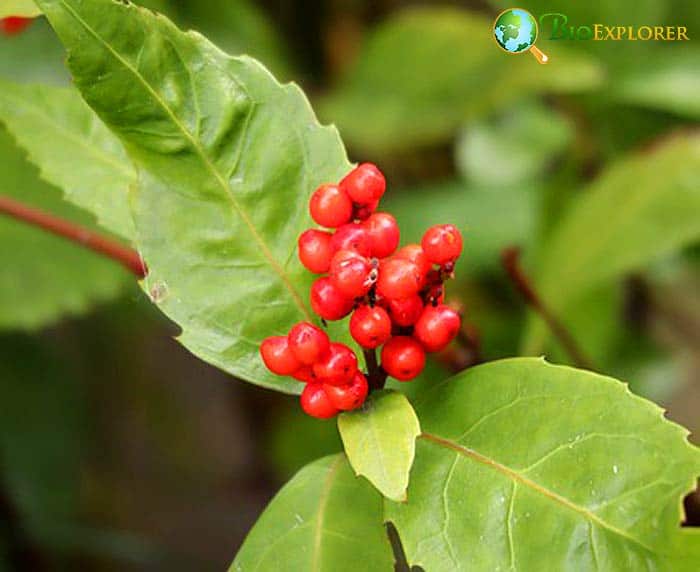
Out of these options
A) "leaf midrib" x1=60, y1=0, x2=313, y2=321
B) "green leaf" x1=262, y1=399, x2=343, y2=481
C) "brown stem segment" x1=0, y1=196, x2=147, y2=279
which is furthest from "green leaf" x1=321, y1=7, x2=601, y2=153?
"leaf midrib" x1=60, y1=0, x2=313, y2=321

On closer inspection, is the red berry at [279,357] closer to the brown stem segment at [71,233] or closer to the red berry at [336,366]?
the red berry at [336,366]

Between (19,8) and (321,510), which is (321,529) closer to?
(321,510)

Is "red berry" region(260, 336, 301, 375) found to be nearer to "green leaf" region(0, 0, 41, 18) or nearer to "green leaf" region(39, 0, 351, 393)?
"green leaf" region(39, 0, 351, 393)

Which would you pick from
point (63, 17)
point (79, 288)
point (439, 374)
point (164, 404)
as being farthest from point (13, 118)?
point (164, 404)

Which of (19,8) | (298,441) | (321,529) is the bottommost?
(298,441)

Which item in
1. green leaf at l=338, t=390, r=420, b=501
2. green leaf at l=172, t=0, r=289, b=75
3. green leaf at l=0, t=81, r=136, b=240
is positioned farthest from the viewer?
green leaf at l=172, t=0, r=289, b=75

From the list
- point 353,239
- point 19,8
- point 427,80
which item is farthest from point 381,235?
point 427,80
